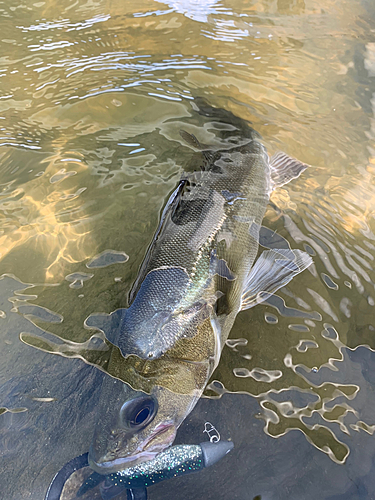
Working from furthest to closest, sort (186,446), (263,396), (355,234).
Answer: (355,234) → (263,396) → (186,446)

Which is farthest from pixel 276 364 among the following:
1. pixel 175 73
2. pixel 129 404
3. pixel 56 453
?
pixel 175 73

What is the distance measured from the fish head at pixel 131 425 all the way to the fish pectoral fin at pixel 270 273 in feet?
3.51

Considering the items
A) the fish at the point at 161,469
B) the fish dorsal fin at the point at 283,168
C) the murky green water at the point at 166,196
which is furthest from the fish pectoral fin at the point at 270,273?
the fish at the point at 161,469

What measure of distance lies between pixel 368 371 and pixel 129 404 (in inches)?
75.1

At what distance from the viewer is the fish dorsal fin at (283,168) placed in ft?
12.7

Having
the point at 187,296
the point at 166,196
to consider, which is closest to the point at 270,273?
the point at 187,296

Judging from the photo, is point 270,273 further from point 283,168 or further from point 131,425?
point 131,425

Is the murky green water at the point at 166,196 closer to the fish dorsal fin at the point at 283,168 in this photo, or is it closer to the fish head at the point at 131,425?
the fish dorsal fin at the point at 283,168

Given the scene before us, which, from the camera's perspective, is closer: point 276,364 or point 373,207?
point 276,364

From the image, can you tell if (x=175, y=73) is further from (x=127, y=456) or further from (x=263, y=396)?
(x=127, y=456)

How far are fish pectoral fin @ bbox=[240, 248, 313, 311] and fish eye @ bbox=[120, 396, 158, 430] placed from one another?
1132mm

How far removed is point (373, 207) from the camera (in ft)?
12.8

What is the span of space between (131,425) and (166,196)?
2401 mm

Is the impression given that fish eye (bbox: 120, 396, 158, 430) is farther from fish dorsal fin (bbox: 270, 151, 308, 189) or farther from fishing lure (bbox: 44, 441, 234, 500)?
fish dorsal fin (bbox: 270, 151, 308, 189)
